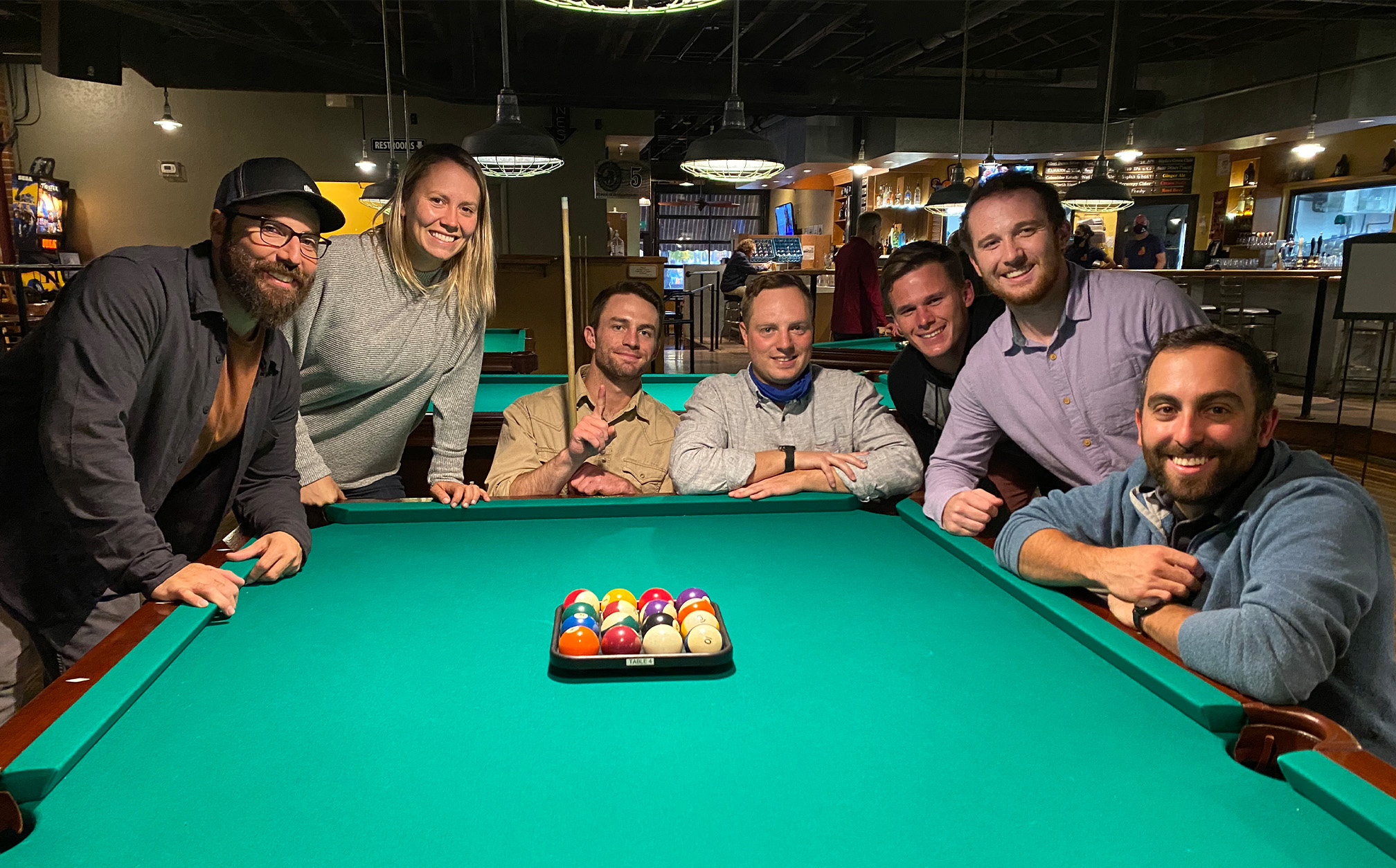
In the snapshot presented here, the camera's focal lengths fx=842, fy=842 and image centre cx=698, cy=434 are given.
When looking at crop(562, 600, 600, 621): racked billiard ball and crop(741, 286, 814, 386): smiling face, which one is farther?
crop(741, 286, 814, 386): smiling face

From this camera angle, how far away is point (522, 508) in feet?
6.95

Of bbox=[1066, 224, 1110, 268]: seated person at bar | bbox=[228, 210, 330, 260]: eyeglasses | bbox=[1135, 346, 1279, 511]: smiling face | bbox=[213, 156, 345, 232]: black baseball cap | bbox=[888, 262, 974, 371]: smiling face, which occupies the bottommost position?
bbox=[1135, 346, 1279, 511]: smiling face

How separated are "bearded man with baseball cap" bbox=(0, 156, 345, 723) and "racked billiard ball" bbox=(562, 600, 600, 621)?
61cm

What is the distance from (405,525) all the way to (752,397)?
42.9 inches

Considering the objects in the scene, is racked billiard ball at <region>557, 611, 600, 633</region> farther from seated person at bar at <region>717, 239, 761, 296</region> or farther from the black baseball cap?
seated person at bar at <region>717, 239, 761, 296</region>

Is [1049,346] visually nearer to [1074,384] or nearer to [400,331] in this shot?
[1074,384]

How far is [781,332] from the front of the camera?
97.2 inches

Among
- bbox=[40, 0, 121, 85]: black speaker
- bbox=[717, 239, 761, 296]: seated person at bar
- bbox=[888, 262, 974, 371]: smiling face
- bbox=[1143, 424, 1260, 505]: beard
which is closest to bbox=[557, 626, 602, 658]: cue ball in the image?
bbox=[1143, 424, 1260, 505]: beard

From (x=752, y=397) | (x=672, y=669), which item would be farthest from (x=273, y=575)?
(x=752, y=397)

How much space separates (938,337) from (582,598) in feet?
5.53

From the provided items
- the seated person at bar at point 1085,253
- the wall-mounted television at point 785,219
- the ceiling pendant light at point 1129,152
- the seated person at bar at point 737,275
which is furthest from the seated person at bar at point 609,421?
the wall-mounted television at point 785,219

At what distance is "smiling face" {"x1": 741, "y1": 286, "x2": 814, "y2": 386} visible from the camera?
2461mm

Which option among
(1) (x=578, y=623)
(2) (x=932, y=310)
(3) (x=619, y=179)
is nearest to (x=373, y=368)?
(1) (x=578, y=623)

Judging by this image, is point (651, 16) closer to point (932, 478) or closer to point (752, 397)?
point (752, 397)
